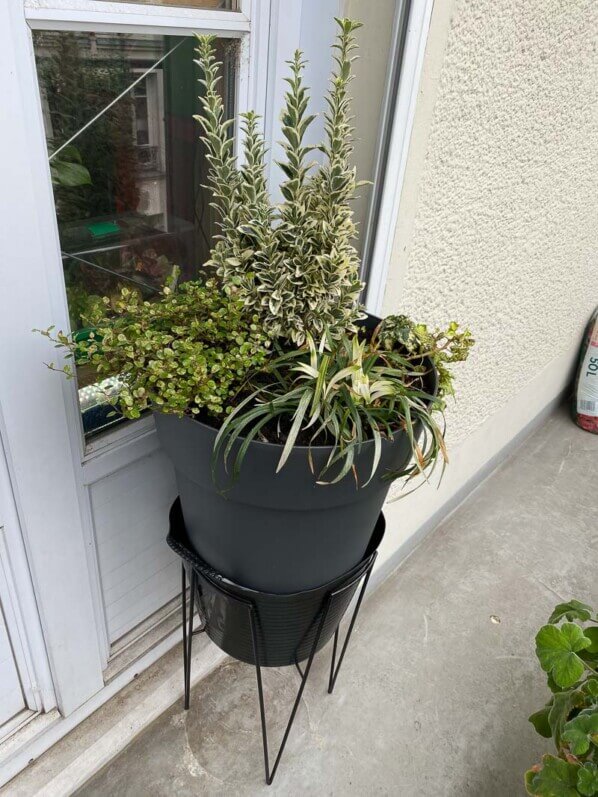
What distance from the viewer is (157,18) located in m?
0.93

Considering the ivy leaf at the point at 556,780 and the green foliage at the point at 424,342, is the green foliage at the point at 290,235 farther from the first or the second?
the ivy leaf at the point at 556,780

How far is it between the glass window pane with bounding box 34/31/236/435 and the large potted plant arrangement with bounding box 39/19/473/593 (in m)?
0.13

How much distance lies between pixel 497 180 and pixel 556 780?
134cm

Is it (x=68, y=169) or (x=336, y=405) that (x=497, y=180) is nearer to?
(x=336, y=405)

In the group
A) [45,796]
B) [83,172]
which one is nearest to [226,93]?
[83,172]

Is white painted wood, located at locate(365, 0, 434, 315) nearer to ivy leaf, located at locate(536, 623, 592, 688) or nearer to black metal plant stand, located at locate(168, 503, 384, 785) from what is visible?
black metal plant stand, located at locate(168, 503, 384, 785)

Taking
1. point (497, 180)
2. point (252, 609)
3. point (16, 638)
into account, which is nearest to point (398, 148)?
point (497, 180)

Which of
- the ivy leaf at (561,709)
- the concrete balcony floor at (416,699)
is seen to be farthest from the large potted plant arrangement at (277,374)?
the concrete balcony floor at (416,699)

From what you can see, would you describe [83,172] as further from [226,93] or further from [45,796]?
[45,796]

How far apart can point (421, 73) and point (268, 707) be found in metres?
1.53

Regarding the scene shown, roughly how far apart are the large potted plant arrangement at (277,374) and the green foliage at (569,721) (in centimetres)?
44

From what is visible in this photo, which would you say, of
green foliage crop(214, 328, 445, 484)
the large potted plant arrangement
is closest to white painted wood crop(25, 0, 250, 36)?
the large potted plant arrangement

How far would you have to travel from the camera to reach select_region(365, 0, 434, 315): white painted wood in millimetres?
1081

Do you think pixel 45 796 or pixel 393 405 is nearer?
pixel 393 405
